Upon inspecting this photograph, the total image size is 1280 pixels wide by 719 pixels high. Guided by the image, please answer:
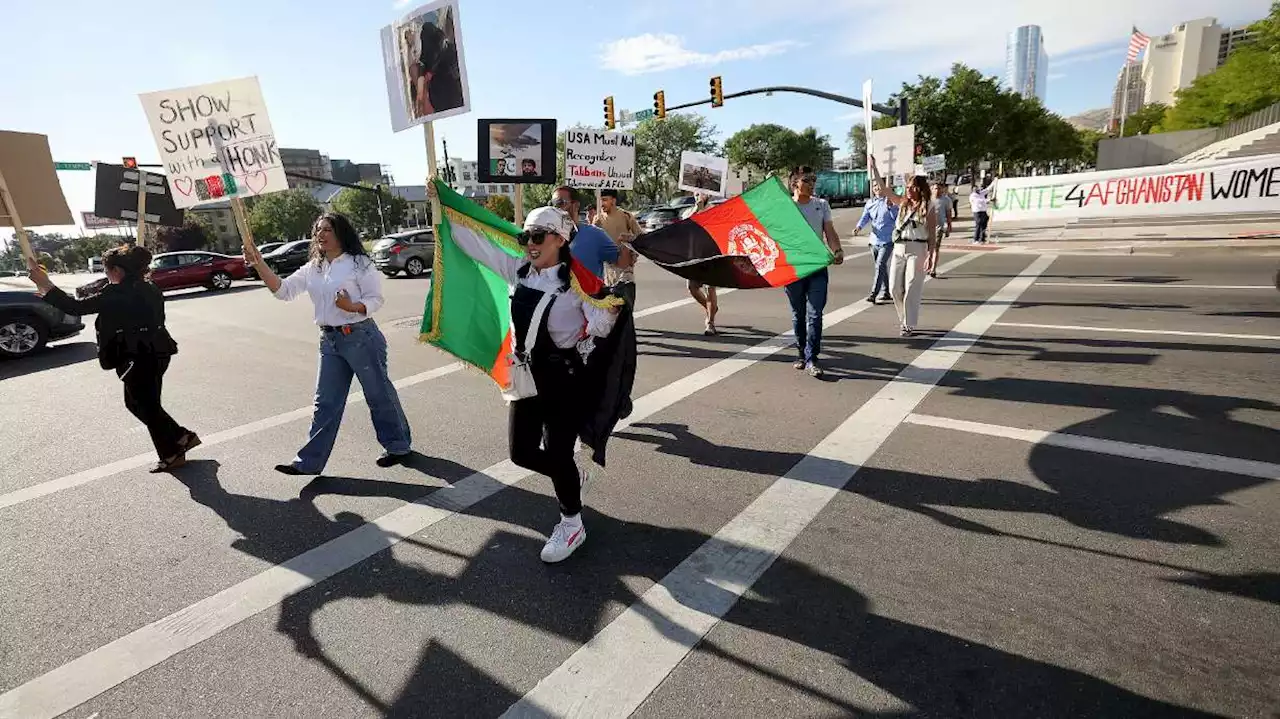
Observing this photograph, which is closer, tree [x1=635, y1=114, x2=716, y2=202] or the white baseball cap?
the white baseball cap

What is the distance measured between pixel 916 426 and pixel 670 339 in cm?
407

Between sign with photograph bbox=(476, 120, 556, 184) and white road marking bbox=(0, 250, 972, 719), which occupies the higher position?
sign with photograph bbox=(476, 120, 556, 184)

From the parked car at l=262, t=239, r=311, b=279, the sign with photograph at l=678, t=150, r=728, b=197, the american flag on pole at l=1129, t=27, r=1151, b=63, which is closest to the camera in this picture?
the sign with photograph at l=678, t=150, r=728, b=197

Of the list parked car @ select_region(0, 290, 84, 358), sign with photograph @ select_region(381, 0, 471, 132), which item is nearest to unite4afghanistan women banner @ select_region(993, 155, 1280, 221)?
sign with photograph @ select_region(381, 0, 471, 132)

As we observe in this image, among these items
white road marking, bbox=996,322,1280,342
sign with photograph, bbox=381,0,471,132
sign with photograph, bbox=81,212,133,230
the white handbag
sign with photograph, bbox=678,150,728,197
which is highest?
sign with photograph, bbox=81,212,133,230

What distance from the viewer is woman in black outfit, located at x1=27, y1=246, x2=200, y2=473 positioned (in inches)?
172

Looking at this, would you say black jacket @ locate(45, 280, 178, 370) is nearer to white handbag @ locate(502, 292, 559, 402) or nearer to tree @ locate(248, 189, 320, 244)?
white handbag @ locate(502, 292, 559, 402)

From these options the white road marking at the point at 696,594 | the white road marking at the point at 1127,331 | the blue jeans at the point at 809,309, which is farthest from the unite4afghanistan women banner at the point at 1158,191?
the white road marking at the point at 696,594

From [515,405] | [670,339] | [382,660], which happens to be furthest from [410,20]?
[670,339]

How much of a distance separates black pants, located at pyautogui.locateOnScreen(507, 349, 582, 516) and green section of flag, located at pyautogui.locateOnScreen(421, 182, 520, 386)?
96 centimetres

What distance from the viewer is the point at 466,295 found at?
13.8 feet

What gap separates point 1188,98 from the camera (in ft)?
169

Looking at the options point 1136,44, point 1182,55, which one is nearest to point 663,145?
point 1136,44

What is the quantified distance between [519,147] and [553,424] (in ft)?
12.6
